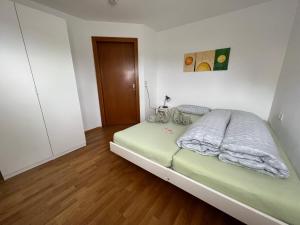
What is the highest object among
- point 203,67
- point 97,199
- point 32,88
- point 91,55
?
point 91,55

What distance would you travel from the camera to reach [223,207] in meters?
0.96

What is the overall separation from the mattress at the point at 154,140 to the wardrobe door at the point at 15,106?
3.88ft

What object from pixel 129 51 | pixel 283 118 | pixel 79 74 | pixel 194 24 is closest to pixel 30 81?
pixel 79 74

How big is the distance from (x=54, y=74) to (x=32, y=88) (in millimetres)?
333

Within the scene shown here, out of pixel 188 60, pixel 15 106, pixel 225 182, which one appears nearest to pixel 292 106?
pixel 225 182

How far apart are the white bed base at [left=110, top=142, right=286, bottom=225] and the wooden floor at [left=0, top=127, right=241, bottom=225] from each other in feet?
0.87

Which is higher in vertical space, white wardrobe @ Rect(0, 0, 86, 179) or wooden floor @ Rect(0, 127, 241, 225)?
white wardrobe @ Rect(0, 0, 86, 179)

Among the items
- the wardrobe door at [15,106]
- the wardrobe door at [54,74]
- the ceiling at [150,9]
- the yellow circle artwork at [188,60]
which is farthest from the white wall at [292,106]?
the wardrobe door at [15,106]

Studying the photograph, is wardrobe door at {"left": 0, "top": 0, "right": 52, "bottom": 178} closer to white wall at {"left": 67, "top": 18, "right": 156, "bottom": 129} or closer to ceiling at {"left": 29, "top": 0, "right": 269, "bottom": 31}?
ceiling at {"left": 29, "top": 0, "right": 269, "bottom": 31}

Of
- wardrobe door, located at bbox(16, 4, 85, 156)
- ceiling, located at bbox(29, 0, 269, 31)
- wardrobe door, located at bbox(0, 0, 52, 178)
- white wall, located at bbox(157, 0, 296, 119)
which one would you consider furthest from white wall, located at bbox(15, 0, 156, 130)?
wardrobe door, located at bbox(0, 0, 52, 178)

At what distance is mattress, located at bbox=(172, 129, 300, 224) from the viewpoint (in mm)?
776

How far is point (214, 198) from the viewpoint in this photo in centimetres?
99

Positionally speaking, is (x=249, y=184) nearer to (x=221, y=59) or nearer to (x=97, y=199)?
(x=97, y=199)

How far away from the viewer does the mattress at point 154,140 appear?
1286 millimetres
